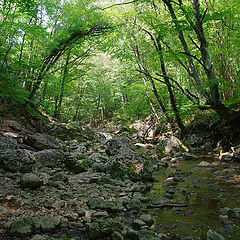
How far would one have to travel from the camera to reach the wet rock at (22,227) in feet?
6.07

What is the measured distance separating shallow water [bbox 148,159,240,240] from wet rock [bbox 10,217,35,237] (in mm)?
1531

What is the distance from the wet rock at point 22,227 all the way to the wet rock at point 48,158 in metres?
2.63

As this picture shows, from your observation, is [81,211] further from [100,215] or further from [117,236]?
[117,236]

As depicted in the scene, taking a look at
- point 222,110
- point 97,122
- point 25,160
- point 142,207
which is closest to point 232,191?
point 142,207

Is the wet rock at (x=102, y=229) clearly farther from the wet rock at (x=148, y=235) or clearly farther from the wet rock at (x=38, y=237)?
the wet rock at (x=38, y=237)

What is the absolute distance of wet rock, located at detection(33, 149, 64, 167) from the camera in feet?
14.9

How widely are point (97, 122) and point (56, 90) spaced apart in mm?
19229

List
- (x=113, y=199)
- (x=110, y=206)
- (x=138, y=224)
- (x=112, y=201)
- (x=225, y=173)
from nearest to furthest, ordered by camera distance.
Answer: (x=138, y=224)
(x=110, y=206)
(x=112, y=201)
(x=113, y=199)
(x=225, y=173)


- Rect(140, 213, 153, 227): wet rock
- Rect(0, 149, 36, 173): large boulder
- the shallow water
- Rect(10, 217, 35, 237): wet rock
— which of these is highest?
Rect(0, 149, 36, 173): large boulder

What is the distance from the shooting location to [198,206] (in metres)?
2.90

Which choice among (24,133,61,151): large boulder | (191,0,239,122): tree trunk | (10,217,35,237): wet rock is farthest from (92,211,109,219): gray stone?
(24,133,61,151): large boulder

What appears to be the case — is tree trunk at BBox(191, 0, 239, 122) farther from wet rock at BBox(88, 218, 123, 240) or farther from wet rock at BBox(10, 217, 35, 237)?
wet rock at BBox(10, 217, 35, 237)

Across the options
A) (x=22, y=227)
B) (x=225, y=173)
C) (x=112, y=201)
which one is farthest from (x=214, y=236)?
(x=225, y=173)

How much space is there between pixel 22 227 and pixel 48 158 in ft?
9.54
